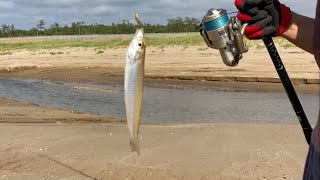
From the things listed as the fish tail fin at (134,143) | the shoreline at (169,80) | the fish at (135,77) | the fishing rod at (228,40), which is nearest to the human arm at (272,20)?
the fishing rod at (228,40)

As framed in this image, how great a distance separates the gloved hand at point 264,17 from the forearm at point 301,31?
0.09 ft

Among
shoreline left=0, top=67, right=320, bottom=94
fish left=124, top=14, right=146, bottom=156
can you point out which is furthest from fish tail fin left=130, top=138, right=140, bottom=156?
shoreline left=0, top=67, right=320, bottom=94

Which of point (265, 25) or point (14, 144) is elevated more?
point (265, 25)

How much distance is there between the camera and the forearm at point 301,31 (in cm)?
251

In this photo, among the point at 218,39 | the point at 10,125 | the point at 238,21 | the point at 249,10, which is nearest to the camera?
the point at 249,10

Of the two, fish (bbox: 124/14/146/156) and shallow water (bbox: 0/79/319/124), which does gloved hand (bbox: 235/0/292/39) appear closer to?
fish (bbox: 124/14/146/156)

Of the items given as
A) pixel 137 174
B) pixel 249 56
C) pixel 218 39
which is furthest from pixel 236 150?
pixel 249 56

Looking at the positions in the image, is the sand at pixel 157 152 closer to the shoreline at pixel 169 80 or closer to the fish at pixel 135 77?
the fish at pixel 135 77

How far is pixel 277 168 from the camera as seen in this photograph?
6.49 meters

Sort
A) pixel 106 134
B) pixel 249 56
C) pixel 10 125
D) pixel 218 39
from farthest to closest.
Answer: pixel 249 56 < pixel 10 125 < pixel 106 134 < pixel 218 39

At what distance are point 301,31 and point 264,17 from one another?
19 centimetres

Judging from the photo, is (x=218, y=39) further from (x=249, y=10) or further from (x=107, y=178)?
(x=107, y=178)

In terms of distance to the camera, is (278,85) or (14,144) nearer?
(14,144)

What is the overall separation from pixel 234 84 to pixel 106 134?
11889mm
